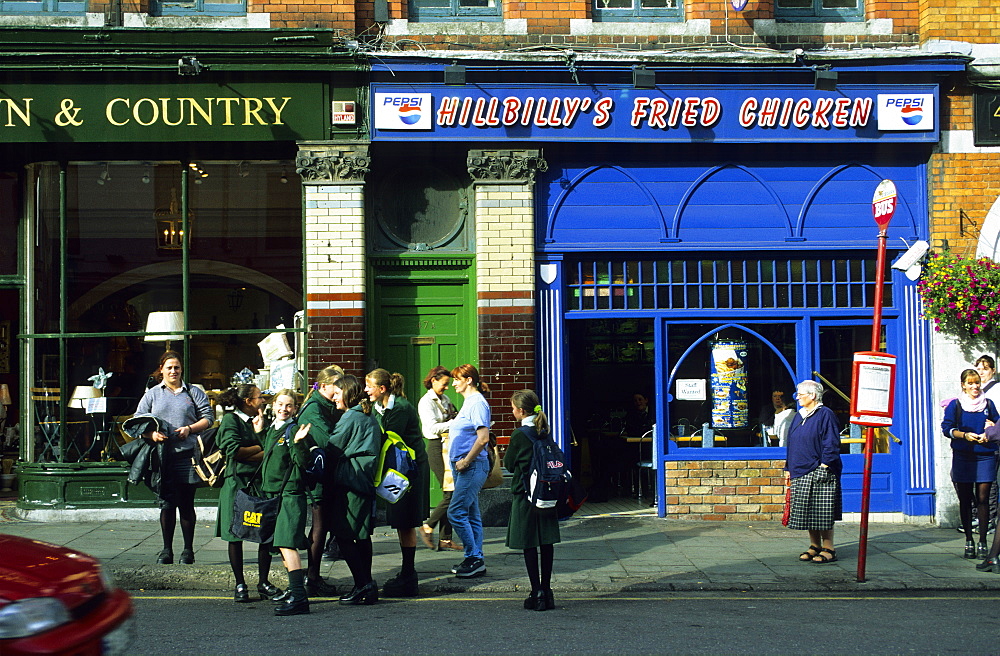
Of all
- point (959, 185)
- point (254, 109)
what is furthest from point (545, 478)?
point (959, 185)

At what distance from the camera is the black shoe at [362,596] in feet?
25.6

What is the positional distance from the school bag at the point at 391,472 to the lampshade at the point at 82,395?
528 centimetres

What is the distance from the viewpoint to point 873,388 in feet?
28.7

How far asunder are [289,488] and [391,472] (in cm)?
87

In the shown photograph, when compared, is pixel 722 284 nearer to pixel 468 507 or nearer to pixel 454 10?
pixel 454 10

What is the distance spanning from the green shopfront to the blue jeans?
11.7ft

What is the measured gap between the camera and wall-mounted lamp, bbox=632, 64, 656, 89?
37.9 ft

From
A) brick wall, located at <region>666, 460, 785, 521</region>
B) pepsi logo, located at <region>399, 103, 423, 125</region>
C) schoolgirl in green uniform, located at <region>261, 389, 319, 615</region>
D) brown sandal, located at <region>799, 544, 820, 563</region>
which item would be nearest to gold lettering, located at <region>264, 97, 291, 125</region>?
pepsi logo, located at <region>399, 103, 423, 125</region>

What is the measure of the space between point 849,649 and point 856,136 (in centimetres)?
716

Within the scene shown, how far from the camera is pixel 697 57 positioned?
38.3 ft

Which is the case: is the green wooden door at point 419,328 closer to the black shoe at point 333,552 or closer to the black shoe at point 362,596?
the black shoe at point 333,552

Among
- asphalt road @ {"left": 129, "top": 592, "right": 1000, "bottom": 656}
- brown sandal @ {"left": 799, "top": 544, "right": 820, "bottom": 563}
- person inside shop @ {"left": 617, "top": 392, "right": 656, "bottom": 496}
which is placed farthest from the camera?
person inside shop @ {"left": 617, "top": 392, "right": 656, "bottom": 496}

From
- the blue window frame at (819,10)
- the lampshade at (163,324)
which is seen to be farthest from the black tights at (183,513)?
the blue window frame at (819,10)

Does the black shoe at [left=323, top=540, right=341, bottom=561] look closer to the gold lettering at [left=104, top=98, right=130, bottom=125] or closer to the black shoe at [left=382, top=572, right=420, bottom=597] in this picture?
the black shoe at [left=382, top=572, right=420, bottom=597]
